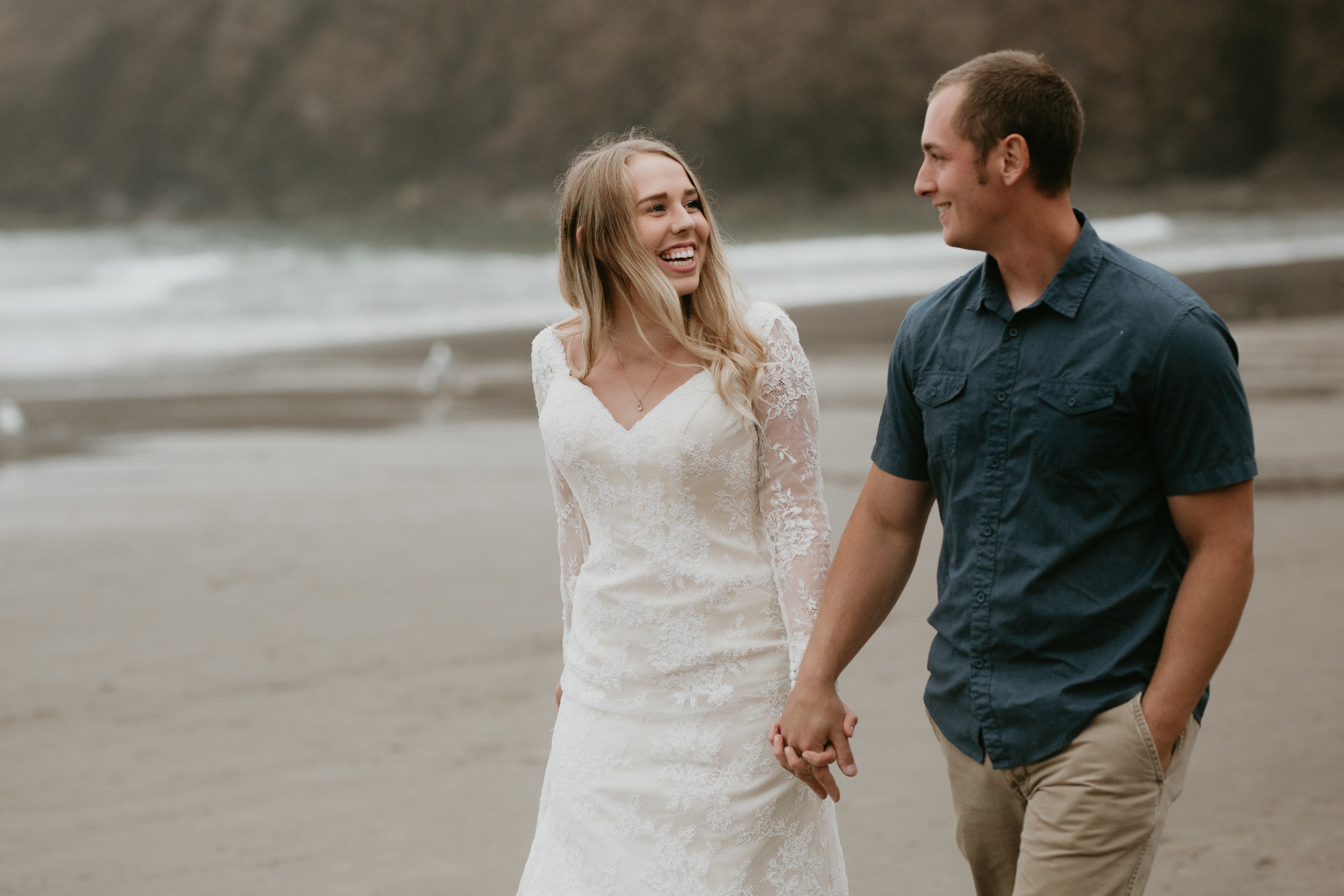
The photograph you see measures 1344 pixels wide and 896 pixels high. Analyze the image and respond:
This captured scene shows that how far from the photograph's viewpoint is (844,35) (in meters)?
53.8

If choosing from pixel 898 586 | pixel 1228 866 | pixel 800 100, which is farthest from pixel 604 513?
pixel 800 100

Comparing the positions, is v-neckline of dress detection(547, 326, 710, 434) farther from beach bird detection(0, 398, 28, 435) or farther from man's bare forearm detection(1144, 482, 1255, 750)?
beach bird detection(0, 398, 28, 435)

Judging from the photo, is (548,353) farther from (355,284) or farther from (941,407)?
(355,284)

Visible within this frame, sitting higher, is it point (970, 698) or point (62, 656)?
point (970, 698)

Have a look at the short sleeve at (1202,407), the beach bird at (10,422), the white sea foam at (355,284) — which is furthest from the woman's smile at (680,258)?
the white sea foam at (355,284)

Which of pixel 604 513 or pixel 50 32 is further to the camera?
pixel 50 32

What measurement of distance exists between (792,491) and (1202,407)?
78 cm

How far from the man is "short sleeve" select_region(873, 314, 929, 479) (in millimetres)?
60

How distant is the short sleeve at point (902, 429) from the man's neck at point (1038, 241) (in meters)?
0.21

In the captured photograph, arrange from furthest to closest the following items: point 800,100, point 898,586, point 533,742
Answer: point 800,100
point 533,742
point 898,586

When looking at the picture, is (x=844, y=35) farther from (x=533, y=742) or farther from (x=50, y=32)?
(x=533, y=742)

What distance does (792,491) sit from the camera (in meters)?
2.34

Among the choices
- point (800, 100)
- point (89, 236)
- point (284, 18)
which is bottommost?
point (89, 236)

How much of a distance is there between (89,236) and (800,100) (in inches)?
1069
